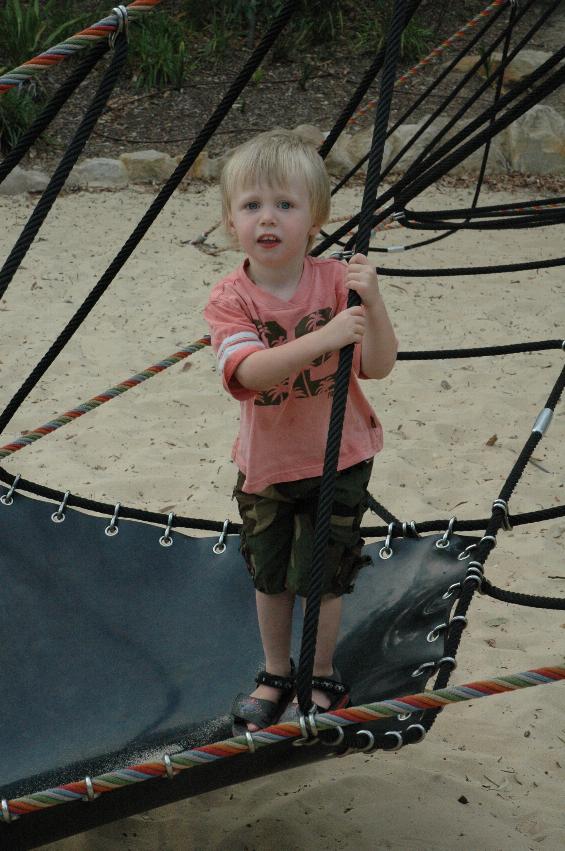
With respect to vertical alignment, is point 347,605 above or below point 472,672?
above

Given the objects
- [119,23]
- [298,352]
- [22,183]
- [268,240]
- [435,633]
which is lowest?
[22,183]

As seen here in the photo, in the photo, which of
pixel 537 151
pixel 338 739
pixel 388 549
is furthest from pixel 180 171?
pixel 537 151

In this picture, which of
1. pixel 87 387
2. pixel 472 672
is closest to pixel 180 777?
pixel 472 672

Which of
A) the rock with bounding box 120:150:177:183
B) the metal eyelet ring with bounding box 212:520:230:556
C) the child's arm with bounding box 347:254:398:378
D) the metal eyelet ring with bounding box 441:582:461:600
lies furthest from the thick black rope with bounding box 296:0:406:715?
the rock with bounding box 120:150:177:183

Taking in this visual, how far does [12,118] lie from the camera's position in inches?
218

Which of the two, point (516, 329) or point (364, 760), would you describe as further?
point (516, 329)

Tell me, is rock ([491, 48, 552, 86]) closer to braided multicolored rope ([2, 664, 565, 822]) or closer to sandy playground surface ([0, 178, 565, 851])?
sandy playground surface ([0, 178, 565, 851])

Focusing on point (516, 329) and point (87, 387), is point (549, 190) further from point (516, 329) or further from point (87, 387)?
point (87, 387)

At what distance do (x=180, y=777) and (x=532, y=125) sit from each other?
5036 mm

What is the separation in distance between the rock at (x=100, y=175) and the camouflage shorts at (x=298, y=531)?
166 inches

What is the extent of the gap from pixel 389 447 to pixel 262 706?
5.01 feet

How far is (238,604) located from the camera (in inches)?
72.4

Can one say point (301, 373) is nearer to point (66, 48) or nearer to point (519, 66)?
point (66, 48)

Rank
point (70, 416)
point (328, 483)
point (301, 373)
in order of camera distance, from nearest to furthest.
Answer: point (328, 483) → point (301, 373) → point (70, 416)
